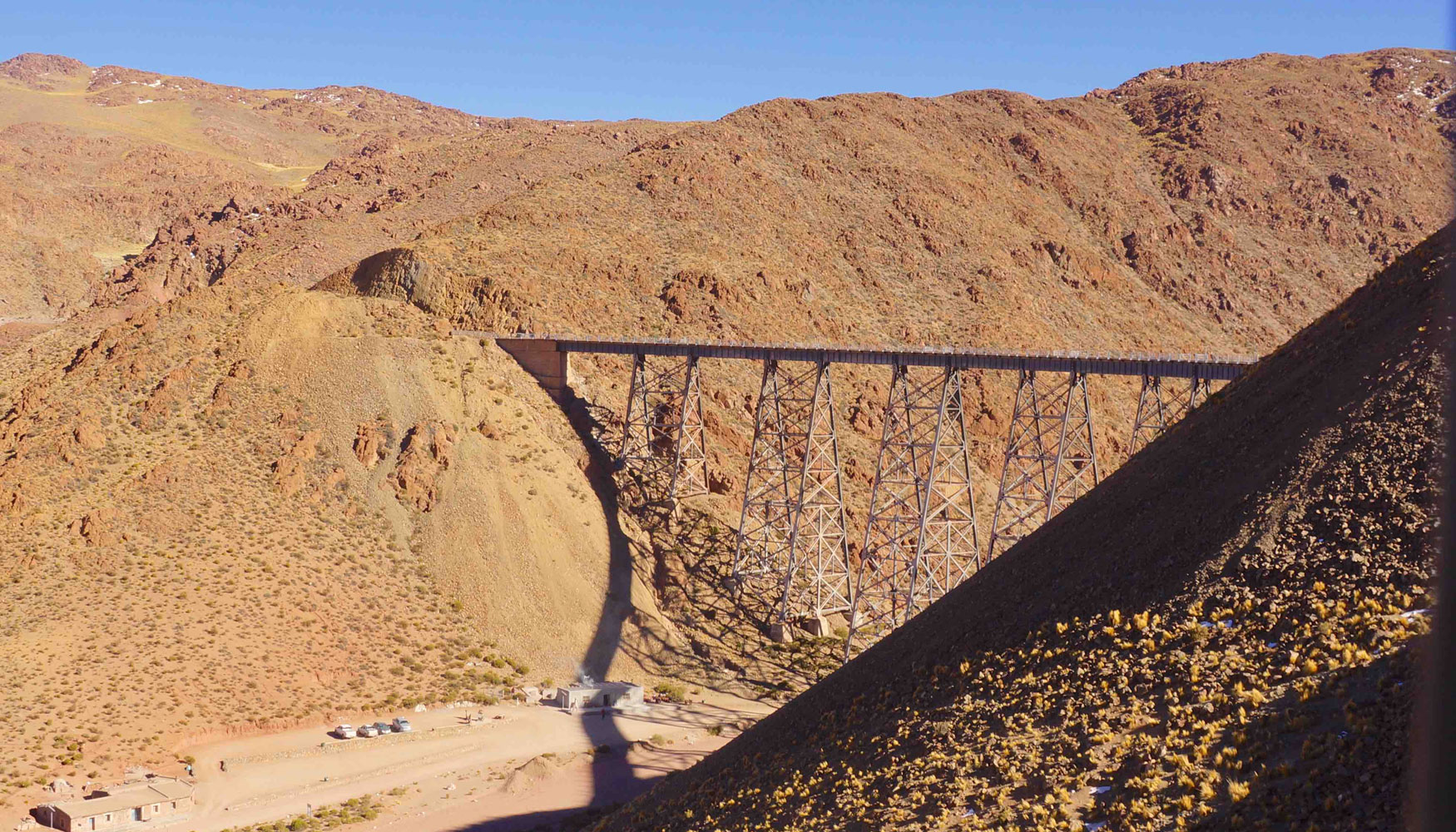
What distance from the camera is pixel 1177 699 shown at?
13.8 m

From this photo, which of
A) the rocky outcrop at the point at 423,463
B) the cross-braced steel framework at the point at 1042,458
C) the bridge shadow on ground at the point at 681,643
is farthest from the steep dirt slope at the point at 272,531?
the cross-braced steel framework at the point at 1042,458

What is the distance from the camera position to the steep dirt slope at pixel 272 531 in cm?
3312

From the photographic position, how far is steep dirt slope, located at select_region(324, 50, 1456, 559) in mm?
57250

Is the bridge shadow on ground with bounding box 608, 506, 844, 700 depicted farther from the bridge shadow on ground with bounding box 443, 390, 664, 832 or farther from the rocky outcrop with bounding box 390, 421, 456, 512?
the rocky outcrop with bounding box 390, 421, 456, 512

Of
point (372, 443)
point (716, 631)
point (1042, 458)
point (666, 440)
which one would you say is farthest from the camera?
point (666, 440)

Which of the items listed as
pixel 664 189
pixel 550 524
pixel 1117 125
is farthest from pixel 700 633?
pixel 1117 125

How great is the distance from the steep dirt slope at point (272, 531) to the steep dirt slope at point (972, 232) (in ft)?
24.5

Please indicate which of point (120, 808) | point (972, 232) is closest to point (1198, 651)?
point (120, 808)

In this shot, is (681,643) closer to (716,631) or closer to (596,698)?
(716,631)

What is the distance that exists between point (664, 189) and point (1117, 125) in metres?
50.4

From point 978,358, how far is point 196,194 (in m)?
107

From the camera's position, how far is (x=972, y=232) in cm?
7550

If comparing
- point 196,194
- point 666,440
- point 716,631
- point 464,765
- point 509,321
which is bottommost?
point 464,765

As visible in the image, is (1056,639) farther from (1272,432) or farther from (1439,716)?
(1439,716)
